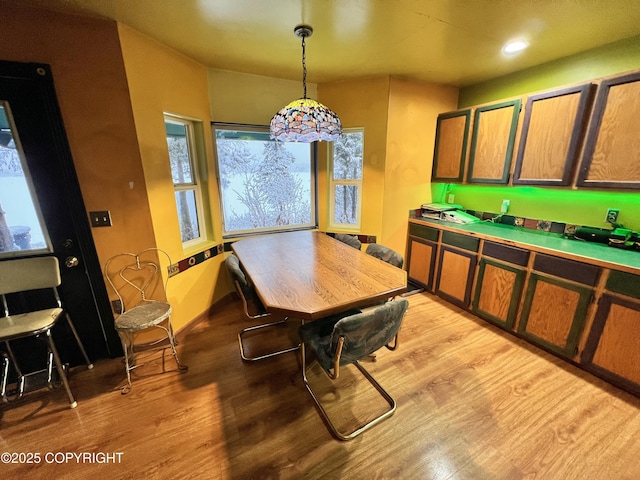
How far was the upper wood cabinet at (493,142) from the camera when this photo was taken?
2.36m

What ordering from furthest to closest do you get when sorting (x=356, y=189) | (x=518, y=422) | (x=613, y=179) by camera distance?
(x=356, y=189) < (x=613, y=179) < (x=518, y=422)

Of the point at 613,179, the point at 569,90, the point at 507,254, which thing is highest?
the point at 569,90

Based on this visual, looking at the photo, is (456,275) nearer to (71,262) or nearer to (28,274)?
(71,262)

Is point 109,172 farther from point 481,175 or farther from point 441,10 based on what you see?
point 481,175

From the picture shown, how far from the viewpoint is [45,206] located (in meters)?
1.68

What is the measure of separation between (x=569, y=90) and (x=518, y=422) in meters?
2.38

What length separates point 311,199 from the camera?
126 inches

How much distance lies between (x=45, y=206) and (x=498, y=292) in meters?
3.55

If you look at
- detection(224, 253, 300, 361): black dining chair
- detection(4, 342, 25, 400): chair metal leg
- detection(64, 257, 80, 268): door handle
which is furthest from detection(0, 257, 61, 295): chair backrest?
detection(224, 253, 300, 361): black dining chair

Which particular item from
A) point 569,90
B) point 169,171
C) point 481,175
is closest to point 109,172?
point 169,171

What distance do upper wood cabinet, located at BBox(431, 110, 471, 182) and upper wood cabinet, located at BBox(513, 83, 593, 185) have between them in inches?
22.0

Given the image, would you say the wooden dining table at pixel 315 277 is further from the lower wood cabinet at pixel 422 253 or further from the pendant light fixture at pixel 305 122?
the lower wood cabinet at pixel 422 253

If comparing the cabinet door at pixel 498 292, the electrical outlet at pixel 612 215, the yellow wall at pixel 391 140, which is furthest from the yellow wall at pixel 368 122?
the electrical outlet at pixel 612 215

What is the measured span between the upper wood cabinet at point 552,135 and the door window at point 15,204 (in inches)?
148
